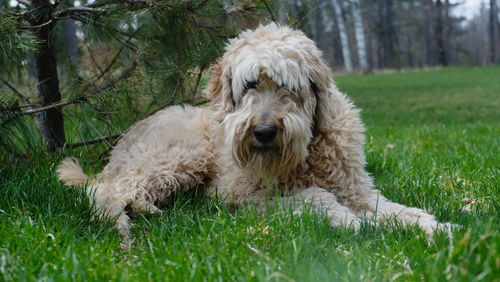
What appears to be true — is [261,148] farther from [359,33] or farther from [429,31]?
[429,31]

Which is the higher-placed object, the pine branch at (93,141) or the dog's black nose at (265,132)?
the dog's black nose at (265,132)

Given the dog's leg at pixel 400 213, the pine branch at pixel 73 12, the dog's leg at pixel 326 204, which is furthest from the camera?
the pine branch at pixel 73 12

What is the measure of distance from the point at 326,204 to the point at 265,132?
1.89ft

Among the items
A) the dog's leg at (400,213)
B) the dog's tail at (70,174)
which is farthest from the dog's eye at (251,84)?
the dog's tail at (70,174)

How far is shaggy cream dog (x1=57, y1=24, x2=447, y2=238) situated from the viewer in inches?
→ 124

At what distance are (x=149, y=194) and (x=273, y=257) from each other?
1742mm

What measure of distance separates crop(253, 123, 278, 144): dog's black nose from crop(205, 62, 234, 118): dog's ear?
44 centimetres

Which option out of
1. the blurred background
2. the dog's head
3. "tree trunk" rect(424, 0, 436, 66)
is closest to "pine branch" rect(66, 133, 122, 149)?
the blurred background

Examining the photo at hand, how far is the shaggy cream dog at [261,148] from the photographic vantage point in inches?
124

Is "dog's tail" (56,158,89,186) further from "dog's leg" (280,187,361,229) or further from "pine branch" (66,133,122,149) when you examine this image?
"dog's leg" (280,187,361,229)

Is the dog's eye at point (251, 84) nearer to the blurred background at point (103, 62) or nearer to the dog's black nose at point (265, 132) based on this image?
the dog's black nose at point (265, 132)

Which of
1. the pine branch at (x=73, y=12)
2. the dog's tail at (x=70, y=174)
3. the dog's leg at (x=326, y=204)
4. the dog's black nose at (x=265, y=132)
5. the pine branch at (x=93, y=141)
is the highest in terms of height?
the pine branch at (x=73, y=12)

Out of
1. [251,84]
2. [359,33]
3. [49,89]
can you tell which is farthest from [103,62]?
[359,33]

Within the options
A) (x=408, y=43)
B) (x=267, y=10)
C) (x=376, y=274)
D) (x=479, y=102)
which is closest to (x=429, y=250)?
(x=376, y=274)
